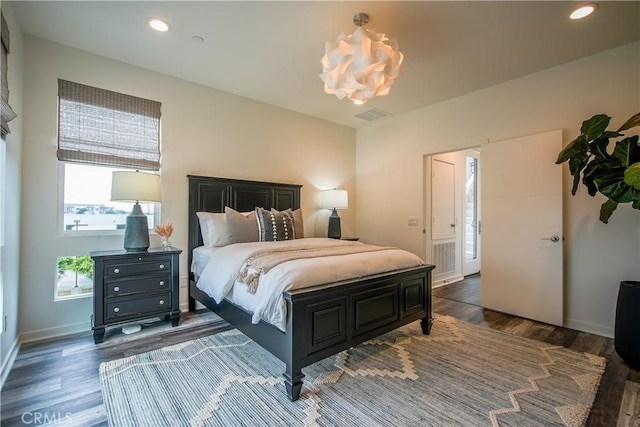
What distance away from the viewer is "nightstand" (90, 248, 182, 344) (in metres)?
2.66

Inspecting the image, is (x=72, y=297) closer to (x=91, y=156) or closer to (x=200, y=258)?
(x=200, y=258)

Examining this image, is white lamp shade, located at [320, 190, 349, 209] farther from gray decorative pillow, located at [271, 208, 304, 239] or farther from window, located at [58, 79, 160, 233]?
window, located at [58, 79, 160, 233]

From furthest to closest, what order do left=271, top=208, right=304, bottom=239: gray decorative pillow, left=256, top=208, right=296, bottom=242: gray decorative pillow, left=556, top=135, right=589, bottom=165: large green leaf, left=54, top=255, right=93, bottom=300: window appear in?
left=271, top=208, right=304, bottom=239: gray decorative pillow, left=256, top=208, right=296, bottom=242: gray decorative pillow, left=54, top=255, right=93, bottom=300: window, left=556, top=135, right=589, bottom=165: large green leaf

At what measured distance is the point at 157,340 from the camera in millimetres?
2740

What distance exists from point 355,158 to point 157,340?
4.17 meters

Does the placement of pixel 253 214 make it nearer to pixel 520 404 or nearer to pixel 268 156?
pixel 268 156

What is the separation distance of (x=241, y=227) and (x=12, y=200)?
190 centimetres

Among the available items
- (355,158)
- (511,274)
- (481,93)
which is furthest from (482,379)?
(355,158)

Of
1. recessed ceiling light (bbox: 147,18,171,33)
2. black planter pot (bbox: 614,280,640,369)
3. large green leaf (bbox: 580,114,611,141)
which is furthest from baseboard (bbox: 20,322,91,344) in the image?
large green leaf (bbox: 580,114,611,141)

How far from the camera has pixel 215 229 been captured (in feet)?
11.0

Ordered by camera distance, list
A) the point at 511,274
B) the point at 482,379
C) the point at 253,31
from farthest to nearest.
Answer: the point at 511,274, the point at 253,31, the point at 482,379

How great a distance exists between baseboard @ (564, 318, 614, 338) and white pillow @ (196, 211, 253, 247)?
3739mm

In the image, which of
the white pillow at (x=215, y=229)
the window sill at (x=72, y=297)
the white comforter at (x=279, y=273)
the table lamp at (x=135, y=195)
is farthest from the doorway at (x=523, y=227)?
the window sill at (x=72, y=297)

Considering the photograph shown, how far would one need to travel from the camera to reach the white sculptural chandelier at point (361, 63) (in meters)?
2.12
